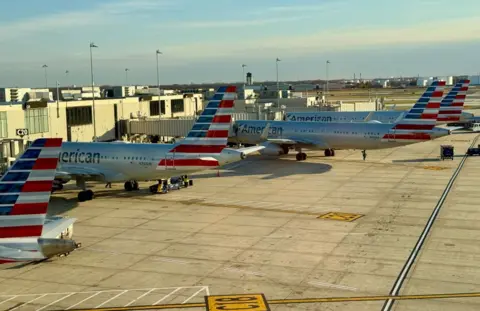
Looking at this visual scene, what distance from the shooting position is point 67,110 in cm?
6334

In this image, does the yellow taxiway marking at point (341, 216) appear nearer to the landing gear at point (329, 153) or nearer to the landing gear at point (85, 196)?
the landing gear at point (85, 196)

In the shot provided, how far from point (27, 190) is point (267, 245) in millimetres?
14722

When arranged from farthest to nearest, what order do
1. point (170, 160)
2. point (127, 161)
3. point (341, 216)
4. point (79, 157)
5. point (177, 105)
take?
point (177, 105) → point (79, 157) → point (127, 161) → point (170, 160) → point (341, 216)

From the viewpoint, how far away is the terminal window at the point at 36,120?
188 ft

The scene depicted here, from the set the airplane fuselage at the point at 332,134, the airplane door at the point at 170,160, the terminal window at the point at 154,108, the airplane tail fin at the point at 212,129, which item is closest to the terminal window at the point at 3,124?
the airplane door at the point at 170,160

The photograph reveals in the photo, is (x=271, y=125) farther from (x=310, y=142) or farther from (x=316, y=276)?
(x=316, y=276)

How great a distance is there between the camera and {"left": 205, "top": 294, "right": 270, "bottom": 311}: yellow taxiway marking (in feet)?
67.6

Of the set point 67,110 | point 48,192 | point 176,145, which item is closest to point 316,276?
point 48,192

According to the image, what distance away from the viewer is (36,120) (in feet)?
192

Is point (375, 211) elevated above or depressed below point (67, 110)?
below

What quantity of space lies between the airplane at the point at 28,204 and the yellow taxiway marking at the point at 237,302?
6.15 meters

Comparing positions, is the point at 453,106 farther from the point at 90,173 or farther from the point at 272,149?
the point at 90,173

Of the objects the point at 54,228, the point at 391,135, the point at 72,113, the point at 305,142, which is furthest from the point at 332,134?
the point at 54,228

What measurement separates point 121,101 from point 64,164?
28970 mm
